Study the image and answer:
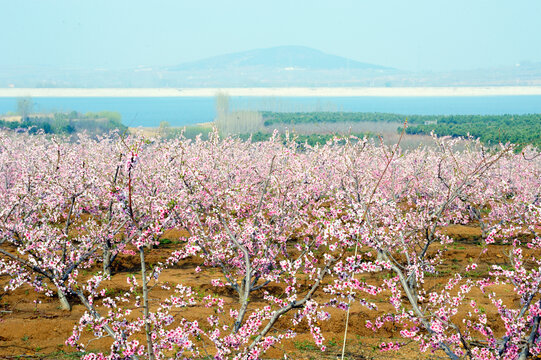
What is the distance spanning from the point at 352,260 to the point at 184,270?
13848mm

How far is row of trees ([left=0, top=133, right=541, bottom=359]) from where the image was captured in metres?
7.66

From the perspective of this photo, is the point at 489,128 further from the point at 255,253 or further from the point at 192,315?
the point at 192,315


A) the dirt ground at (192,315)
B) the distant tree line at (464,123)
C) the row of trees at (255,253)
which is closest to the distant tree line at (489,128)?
the distant tree line at (464,123)

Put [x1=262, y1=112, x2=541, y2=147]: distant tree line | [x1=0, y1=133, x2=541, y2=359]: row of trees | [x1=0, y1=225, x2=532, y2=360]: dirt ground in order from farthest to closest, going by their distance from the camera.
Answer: [x1=262, y1=112, x2=541, y2=147]: distant tree line, [x1=0, y1=225, x2=532, y2=360]: dirt ground, [x1=0, y1=133, x2=541, y2=359]: row of trees

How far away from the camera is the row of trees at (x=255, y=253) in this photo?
7.66 meters

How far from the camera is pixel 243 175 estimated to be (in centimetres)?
2303

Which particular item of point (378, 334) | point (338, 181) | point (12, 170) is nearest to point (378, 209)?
point (338, 181)

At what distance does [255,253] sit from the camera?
14.0 meters

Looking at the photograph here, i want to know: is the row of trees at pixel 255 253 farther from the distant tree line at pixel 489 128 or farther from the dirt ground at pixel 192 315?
the distant tree line at pixel 489 128

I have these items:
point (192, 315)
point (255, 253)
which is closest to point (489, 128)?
point (255, 253)

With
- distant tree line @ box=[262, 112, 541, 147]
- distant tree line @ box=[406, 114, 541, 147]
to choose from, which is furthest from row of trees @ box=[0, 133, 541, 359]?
distant tree line @ box=[262, 112, 541, 147]

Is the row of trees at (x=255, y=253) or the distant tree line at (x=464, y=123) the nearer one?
the row of trees at (x=255, y=253)

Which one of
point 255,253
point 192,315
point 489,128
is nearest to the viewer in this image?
point 192,315

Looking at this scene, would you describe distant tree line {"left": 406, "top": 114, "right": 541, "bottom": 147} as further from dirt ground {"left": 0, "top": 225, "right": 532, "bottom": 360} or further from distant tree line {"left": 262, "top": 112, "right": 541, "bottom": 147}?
dirt ground {"left": 0, "top": 225, "right": 532, "bottom": 360}
